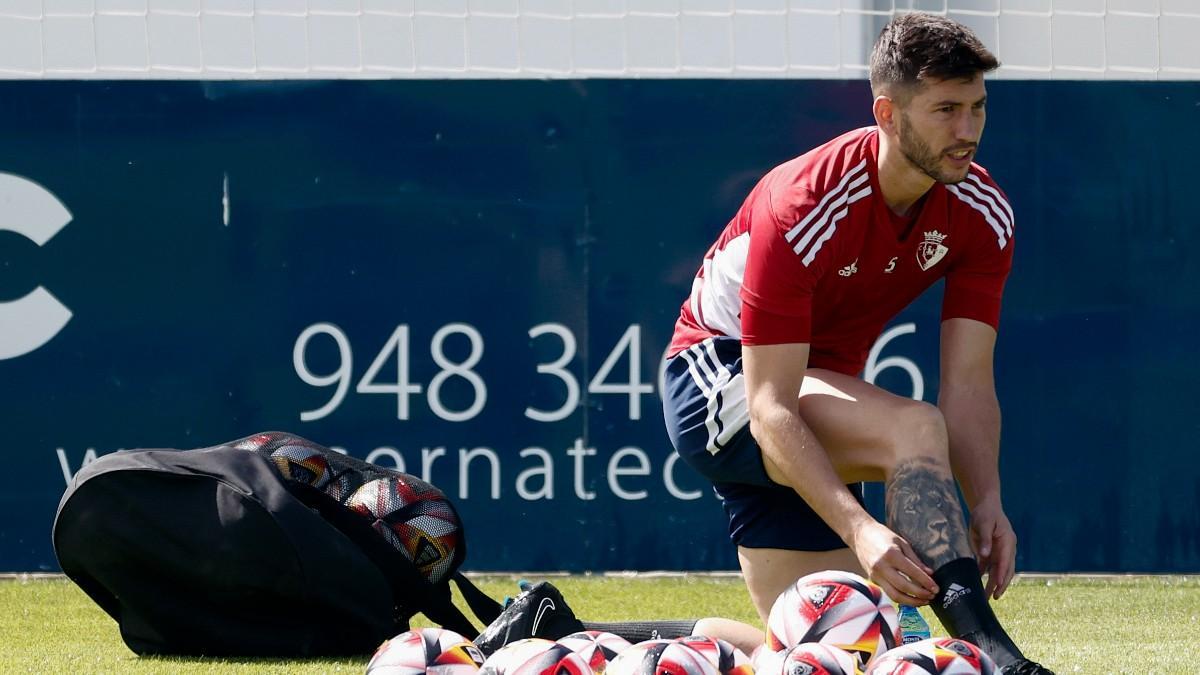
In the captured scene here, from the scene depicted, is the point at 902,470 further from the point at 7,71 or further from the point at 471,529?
the point at 7,71

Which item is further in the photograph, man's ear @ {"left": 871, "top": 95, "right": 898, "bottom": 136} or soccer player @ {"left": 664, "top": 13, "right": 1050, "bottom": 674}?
man's ear @ {"left": 871, "top": 95, "right": 898, "bottom": 136}

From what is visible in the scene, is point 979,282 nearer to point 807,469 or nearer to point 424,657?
point 807,469

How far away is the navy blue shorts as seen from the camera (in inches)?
138

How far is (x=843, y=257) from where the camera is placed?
3.43 m

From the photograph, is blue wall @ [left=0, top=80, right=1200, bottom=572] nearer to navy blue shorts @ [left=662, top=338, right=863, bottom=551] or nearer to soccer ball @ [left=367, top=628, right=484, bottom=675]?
navy blue shorts @ [left=662, top=338, right=863, bottom=551]

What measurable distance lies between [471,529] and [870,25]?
2313 millimetres

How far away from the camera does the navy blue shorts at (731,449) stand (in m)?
3.51

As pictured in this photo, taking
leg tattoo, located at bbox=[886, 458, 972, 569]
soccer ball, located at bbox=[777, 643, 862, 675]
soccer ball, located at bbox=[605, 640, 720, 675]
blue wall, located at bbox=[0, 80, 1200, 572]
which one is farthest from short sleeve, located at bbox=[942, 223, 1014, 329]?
blue wall, located at bbox=[0, 80, 1200, 572]

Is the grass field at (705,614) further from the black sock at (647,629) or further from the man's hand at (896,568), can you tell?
the man's hand at (896,568)

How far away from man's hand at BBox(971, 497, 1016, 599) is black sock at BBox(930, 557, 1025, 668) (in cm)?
33

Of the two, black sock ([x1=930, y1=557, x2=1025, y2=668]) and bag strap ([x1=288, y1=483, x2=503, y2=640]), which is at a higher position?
black sock ([x1=930, y1=557, x2=1025, y2=668])

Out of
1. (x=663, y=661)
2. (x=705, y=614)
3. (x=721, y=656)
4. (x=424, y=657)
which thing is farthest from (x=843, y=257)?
(x=705, y=614)

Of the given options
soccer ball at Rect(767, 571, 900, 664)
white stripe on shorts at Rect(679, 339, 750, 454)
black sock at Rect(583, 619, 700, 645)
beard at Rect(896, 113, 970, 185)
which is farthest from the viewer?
black sock at Rect(583, 619, 700, 645)

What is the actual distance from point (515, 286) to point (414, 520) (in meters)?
1.76
